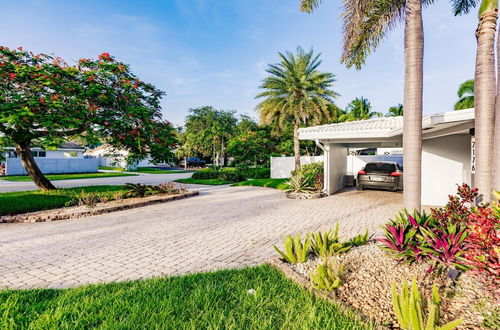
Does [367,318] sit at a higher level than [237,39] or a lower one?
lower

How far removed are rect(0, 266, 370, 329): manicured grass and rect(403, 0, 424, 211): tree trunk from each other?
9.57ft

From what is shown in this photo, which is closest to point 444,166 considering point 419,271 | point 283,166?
point 419,271

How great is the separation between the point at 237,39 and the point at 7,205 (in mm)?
13292

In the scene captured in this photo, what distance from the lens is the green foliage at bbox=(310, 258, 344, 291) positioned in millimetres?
2949

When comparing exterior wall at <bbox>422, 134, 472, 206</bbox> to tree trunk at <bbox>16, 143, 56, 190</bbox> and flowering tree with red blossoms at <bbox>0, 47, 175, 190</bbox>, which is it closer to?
flowering tree with red blossoms at <bbox>0, 47, 175, 190</bbox>

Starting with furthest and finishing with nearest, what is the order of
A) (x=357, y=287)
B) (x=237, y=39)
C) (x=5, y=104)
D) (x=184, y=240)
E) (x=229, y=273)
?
(x=237, y=39)
(x=5, y=104)
(x=184, y=240)
(x=229, y=273)
(x=357, y=287)

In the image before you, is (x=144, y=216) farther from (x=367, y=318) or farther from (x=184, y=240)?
(x=367, y=318)

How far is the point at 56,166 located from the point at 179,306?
3374 centimetres

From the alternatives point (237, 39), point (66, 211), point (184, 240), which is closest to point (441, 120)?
point (184, 240)

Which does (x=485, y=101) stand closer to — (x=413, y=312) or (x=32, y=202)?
(x=413, y=312)

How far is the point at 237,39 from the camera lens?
592 inches

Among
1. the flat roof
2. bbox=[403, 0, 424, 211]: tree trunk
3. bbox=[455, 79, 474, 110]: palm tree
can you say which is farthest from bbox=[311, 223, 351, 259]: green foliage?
bbox=[455, 79, 474, 110]: palm tree

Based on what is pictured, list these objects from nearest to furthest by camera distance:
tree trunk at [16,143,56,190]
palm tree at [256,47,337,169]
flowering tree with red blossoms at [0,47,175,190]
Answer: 1. flowering tree with red blossoms at [0,47,175,190]
2. tree trunk at [16,143,56,190]
3. palm tree at [256,47,337,169]

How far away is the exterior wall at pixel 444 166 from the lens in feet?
30.2
